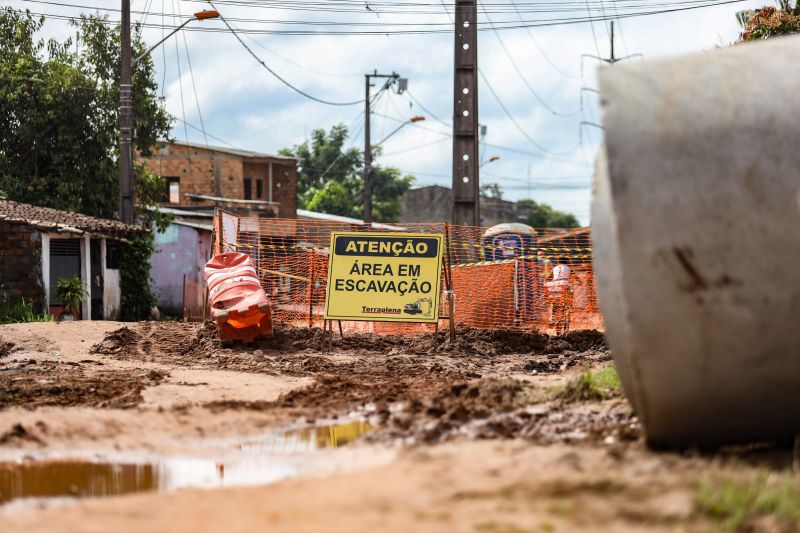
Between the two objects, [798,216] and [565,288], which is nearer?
[798,216]

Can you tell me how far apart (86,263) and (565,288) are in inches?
537

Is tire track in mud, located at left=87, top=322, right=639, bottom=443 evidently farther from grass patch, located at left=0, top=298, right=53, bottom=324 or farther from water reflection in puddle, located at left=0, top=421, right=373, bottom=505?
grass patch, located at left=0, top=298, right=53, bottom=324

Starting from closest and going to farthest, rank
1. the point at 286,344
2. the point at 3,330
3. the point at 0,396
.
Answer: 1. the point at 0,396
2. the point at 286,344
3. the point at 3,330

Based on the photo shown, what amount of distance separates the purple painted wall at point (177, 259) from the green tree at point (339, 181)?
26224 millimetres

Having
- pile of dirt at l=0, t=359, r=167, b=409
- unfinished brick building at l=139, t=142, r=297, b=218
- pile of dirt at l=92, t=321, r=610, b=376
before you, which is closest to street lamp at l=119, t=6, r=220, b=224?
pile of dirt at l=92, t=321, r=610, b=376

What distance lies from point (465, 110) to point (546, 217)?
66285mm

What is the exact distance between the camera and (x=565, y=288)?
739 inches

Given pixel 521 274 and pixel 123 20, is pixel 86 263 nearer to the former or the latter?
pixel 123 20

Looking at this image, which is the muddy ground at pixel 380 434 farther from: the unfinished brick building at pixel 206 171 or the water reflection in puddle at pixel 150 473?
the unfinished brick building at pixel 206 171

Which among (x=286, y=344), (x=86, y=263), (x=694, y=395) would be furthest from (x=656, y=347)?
(x=86, y=263)

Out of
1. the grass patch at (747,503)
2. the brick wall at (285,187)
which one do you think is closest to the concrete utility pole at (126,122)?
the grass patch at (747,503)

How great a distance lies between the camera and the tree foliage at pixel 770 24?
15.3 metres

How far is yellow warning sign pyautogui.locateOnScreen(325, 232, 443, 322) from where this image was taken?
15.0 metres

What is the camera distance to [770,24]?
602 inches
